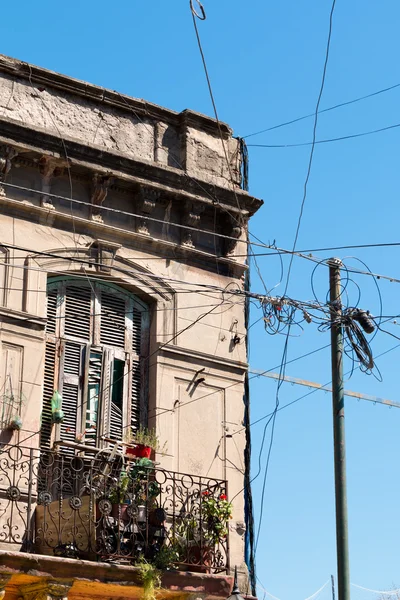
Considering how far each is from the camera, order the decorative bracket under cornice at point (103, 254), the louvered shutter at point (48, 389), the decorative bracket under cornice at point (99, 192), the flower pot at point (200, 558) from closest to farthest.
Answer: the flower pot at point (200, 558), the louvered shutter at point (48, 389), the decorative bracket under cornice at point (103, 254), the decorative bracket under cornice at point (99, 192)

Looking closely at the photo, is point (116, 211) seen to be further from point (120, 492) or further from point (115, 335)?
point (120, 492)

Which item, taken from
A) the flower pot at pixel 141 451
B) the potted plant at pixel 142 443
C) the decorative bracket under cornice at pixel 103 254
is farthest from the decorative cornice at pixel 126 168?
the flower pot at pixel 141 451

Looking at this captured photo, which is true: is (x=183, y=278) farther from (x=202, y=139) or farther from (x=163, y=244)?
(x=202, y=139)

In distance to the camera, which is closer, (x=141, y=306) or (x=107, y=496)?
(x=107, y=496)

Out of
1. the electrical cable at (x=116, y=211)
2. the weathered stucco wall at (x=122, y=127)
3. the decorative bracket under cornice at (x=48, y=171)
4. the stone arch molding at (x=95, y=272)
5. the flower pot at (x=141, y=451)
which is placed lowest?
the flower pot at (x=141, y=451)

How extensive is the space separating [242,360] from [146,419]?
62.0 inches

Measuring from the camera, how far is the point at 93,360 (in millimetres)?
14461

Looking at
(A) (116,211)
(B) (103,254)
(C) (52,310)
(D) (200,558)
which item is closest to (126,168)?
(A) (116,211)

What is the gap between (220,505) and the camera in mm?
13430

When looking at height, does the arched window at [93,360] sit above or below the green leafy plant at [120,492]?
above

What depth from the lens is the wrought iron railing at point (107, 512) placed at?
41.1 feet

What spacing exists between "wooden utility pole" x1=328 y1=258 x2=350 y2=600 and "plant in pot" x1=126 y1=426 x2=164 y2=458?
7.33ft

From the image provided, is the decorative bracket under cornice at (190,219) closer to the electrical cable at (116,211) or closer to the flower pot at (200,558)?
the electrical cable at (116,211)

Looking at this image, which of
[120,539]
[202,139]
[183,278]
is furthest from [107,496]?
[202,139]
